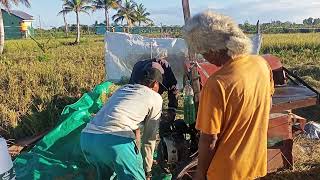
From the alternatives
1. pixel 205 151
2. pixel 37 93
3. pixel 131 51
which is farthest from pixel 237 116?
pixel 131 51

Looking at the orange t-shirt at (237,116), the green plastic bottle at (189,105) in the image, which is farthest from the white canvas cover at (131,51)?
the orange t-shirt at (237,116)

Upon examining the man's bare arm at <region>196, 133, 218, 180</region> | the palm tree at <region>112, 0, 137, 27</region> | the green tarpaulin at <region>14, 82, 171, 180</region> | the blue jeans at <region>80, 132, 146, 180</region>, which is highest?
the palm tree at <region>112, 0, 137, 27</region>

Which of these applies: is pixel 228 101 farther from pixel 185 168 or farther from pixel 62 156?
pixel 62 156

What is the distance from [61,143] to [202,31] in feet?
11.2

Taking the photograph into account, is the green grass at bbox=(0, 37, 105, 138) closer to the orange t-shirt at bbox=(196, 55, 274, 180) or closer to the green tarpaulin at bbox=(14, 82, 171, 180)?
the green tarpaulin at bbox=(14, 82, 171, 180)

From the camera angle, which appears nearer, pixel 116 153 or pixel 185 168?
pixel 116 153

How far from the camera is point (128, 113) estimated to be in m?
2.92

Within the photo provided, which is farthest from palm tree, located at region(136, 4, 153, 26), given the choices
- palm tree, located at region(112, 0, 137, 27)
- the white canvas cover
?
the white canvas cover

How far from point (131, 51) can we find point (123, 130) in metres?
7.15

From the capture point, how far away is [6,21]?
57.9 m

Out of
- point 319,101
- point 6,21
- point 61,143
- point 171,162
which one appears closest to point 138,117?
point 171,162

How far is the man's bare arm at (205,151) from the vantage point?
6.82 feet

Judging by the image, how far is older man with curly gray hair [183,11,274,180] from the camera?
202 cm

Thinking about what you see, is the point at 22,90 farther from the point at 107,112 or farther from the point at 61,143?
the point at 107,112
